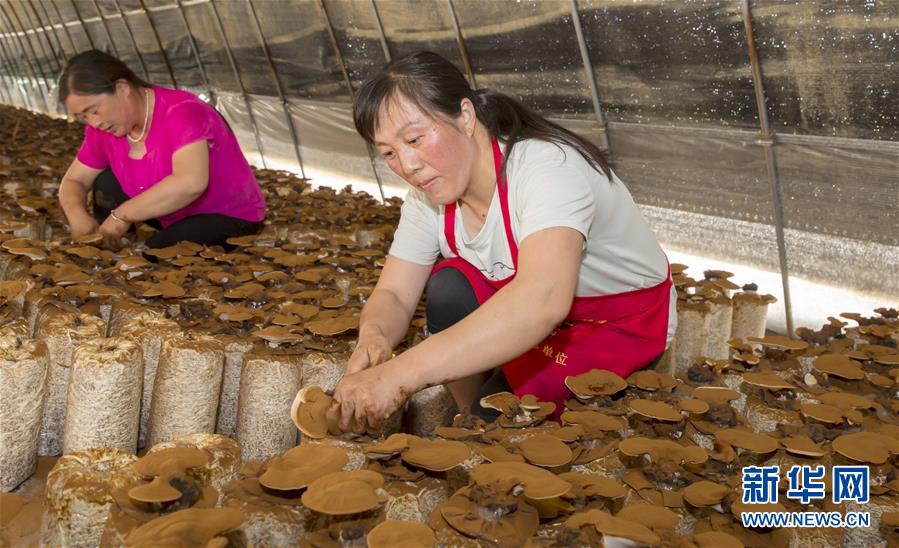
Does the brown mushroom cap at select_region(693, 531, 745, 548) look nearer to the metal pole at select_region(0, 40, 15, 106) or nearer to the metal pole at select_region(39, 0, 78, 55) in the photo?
the metal pole at select_region(39, 0, 78, 55)

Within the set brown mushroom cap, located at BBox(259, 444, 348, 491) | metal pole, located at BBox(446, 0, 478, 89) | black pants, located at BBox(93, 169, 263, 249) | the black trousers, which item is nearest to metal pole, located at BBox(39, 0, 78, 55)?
metal pole, located at BBox(446, 0, 478, 89)

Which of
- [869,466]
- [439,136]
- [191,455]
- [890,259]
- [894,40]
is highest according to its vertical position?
[894,40]

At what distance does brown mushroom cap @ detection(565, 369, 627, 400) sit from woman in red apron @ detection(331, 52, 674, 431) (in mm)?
146

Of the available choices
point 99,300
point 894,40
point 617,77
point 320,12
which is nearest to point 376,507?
point 99,300

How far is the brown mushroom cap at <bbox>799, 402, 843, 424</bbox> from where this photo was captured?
68.4 inches

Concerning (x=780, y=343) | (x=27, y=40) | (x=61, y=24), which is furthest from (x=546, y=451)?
(x=27, y=40)

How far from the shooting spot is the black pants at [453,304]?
2.30m

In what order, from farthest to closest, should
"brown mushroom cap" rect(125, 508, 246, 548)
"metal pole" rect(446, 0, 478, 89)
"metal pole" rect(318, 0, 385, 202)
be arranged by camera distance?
"metal pole" rect(318, 0, 385, 202) → "metal pole" rect(446, 0, 478, 89) → "brown mushroom cap" rect(125, 508, 246, 548)

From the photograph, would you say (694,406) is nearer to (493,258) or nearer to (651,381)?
(651,381)

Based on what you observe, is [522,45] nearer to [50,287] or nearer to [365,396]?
[50,287]

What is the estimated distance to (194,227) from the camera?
3.49 m

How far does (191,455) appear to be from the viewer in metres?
1.38

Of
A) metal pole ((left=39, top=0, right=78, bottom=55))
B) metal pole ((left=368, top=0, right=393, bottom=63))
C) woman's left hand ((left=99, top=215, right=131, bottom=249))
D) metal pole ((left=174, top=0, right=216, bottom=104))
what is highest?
metal pole ((left=39, top=0, right=78, bottom=55))

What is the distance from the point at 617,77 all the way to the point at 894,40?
1.37 m
